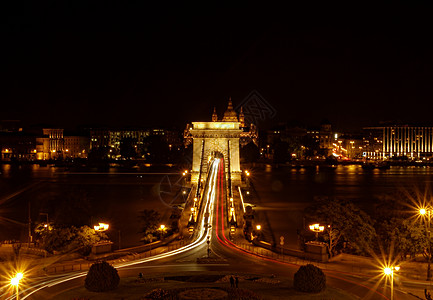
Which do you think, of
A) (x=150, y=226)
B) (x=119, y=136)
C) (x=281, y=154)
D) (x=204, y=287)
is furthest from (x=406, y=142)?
Answer: (x=204, y=287)

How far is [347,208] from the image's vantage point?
2777 centimetres

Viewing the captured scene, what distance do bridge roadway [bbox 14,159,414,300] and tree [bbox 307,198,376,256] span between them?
419cm

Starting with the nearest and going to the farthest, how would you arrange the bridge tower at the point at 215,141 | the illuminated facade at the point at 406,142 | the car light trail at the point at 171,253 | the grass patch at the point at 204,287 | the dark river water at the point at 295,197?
the grass patch at the point at 204,287
the car light trail at the point at 171,253
the dark river water at the point at 295,197
the bridge tower at the point at 215,141
the illuminated facade at the point at 406,142

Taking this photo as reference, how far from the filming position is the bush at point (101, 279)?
17.6m

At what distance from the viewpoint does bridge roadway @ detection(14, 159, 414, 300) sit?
728 inches

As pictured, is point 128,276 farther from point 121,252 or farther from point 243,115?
point 243,115

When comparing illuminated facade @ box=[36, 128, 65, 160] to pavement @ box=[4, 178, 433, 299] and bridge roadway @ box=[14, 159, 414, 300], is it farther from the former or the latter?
pavement @ box=[4, 178, 433, 299]

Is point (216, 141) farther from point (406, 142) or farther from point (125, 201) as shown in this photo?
point (406, 142)

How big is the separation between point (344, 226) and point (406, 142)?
168 meters

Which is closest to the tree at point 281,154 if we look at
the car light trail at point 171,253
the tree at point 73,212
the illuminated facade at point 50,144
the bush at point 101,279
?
the illuminated facade at point 50,144

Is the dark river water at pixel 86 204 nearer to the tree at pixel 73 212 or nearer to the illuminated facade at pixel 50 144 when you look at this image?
the tree at pixel 73 212

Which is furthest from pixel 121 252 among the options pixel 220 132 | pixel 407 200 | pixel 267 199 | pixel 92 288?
pixel 220 132

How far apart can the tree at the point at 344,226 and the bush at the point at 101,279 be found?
11794 millimetres

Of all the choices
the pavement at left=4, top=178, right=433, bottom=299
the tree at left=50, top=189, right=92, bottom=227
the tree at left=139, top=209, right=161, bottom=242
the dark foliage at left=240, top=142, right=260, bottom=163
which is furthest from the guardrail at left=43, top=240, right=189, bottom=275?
the dark foliage at left=240, top=142, right=260, bottom=163
